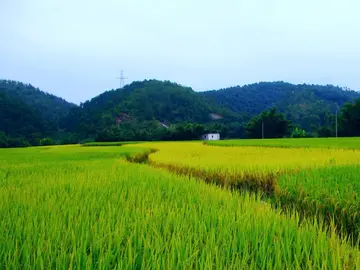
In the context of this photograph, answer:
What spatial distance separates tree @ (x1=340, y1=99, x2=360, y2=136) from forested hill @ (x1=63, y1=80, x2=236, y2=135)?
2666 cm

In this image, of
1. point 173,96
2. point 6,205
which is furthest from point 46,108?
point 6,205

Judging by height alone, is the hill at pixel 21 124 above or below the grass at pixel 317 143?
above

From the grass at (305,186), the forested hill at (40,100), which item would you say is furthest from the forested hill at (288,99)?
the grass at (305,186)

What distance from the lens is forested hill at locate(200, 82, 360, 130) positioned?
58188mm

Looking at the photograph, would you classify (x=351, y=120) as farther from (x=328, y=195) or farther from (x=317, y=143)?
(x=328, y=195)

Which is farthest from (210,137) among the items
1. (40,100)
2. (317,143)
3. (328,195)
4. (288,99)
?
(328,195)

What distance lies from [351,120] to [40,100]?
49.4 metres

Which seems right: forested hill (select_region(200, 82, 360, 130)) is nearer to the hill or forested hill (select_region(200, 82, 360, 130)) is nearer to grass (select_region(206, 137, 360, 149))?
grass (select_region(206, 137, 360, 149))

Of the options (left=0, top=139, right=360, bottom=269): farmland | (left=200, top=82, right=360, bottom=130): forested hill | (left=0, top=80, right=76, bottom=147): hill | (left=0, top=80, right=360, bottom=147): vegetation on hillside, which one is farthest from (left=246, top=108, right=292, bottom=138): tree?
(left=0, top=139, right=360, bottom=269): farmland

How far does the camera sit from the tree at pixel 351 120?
35.2 m

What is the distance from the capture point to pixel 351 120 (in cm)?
3556

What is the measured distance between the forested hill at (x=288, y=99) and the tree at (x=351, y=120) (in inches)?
548

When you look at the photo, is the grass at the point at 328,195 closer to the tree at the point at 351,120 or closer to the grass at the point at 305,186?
the grass at the point at 305,186

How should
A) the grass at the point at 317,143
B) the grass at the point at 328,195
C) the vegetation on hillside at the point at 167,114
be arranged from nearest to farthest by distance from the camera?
the grass at the point at 328,195, the grass at the point at 317,143, the vegetation on hillside at the point at 167,114
